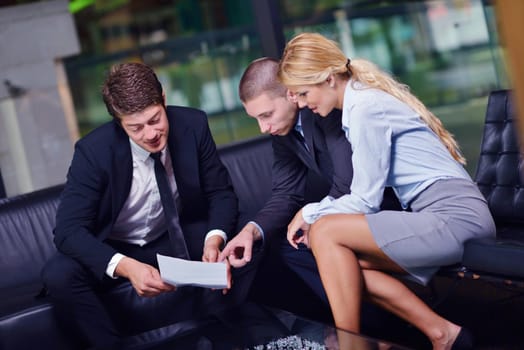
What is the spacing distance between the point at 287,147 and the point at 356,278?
0.73 m

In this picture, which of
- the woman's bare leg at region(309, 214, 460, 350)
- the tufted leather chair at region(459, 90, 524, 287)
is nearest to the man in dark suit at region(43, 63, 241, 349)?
the woman's bare leg at region(309, 214, 460, 350)

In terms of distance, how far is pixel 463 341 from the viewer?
→ 8.17ft

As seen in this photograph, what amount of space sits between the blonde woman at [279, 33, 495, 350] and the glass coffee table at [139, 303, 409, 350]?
21 centimetres

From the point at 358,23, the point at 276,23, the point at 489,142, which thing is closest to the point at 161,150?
the point at 489,142

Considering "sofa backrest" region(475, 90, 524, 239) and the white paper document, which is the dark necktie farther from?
"sofa backrest" region(475, 90, 524, 239)

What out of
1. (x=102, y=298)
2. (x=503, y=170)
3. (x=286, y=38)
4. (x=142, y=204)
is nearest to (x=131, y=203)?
(x=142, y=204)

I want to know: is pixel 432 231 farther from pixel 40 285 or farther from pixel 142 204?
pixel 40 285

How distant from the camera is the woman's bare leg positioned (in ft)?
7.83

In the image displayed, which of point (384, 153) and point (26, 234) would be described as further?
point (26, 234)

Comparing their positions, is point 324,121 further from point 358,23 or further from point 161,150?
point 358,23

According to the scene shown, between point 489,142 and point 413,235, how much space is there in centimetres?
96

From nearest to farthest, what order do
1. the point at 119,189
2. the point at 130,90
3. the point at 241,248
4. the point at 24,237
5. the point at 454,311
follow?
the point at 130,90 → the point at 241,248 → the point at 119,189 → the point at 454,311 → the point at 24,237

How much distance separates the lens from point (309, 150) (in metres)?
2.86

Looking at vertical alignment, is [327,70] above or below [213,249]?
above
